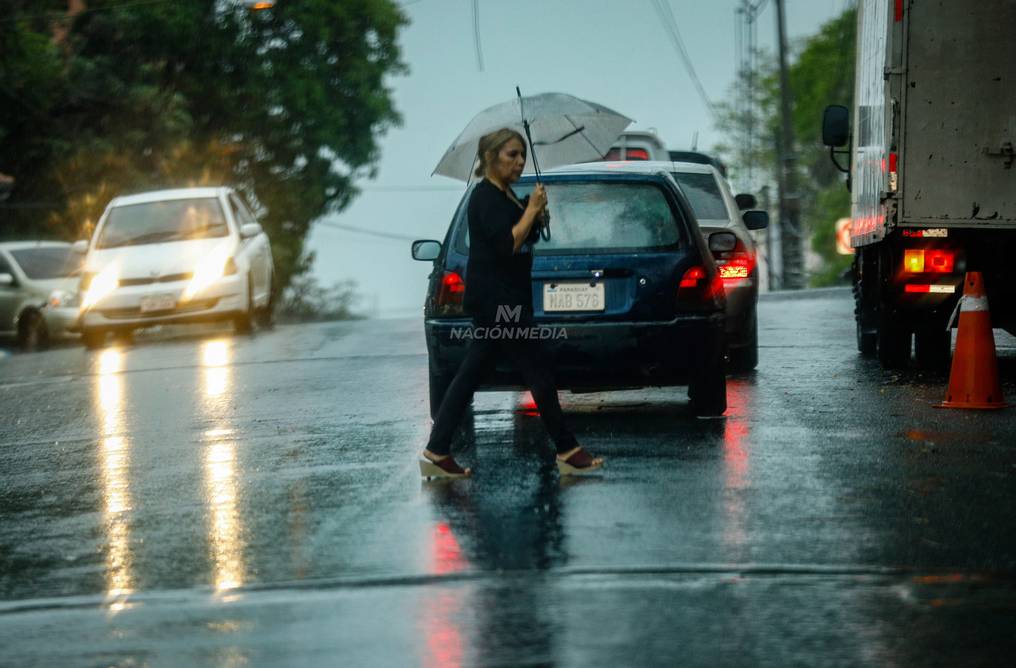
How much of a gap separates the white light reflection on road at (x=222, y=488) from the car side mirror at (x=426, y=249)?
5.16 ft

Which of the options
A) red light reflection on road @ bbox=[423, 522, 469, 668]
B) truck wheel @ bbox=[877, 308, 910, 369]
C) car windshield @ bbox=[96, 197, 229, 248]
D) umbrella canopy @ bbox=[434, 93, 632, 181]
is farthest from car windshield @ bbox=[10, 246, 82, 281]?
red light reflection on road @ bbox=[423, 522, 469, 668]

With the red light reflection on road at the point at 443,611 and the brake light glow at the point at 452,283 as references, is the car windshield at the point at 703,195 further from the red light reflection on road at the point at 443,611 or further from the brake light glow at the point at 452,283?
the red light reflection on road at the point at 443,611

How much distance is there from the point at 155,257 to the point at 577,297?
39.4ft

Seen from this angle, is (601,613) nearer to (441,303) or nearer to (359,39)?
(441,303)

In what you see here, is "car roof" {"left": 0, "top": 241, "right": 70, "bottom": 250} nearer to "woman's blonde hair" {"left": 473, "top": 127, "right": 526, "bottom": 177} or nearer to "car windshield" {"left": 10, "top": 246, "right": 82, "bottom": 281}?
"car windshield" {"left": 10, "top": 246, "right": 82, "bottom": 281}

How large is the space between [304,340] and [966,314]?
1012cm

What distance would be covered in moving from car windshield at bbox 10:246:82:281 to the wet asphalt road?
13569 mm

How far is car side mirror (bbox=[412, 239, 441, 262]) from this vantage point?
11125 millimetres

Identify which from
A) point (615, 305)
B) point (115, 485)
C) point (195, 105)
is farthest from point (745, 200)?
point (195, 105)

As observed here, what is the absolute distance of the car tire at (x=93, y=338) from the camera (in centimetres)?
2120

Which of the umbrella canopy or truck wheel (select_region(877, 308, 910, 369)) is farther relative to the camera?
truck wheel (select_region(877, 308, 910, 369))

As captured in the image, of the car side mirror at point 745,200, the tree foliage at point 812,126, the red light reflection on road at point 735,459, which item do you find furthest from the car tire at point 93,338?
the tree foliage at point 812,126

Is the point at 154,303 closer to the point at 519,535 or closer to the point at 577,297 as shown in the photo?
the point at 577,297

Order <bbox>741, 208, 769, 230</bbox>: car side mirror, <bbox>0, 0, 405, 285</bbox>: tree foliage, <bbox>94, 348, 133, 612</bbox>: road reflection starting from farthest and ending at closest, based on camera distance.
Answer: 1. <bbox>0, 0, 405, 285</bbox>: tree foliage
2. <bbox>741, 208, 769, 230</bbox>: car side mirror
3. <bbox>94, 348, 133, 612</bbox>: road reflection
